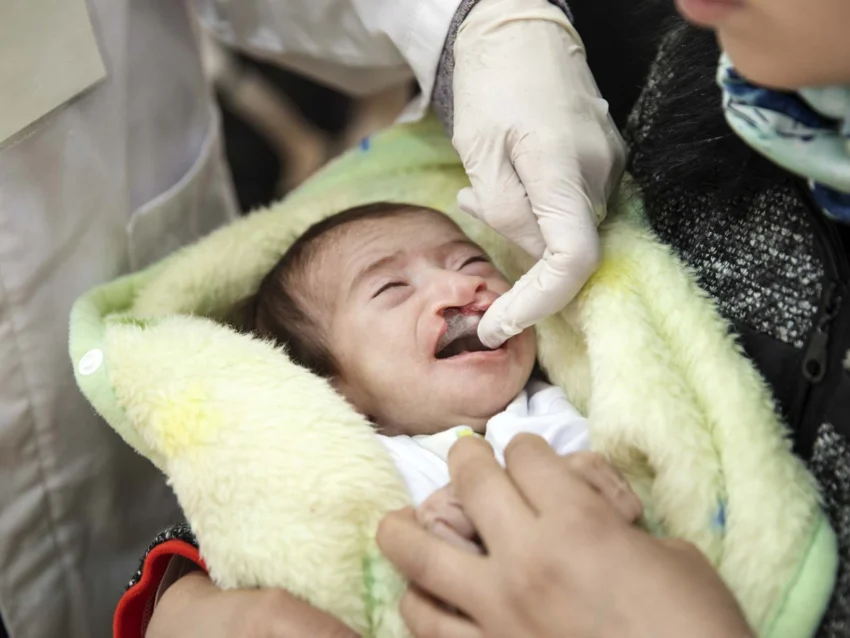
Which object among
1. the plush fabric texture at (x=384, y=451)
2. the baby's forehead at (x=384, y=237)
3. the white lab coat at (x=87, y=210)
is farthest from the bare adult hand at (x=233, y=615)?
the baby's forehead at (x=384, y=237)

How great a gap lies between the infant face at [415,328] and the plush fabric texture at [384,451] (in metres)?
0.08

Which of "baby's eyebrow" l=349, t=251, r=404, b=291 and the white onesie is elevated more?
"baby's eyebrow" l=349, t=251, r=404, b=291

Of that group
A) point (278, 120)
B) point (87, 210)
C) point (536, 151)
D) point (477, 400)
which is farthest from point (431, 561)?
point (278, 120)

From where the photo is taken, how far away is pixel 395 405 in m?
0.90

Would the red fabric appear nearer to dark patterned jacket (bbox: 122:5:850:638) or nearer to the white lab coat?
dark patterned jacket (bbox: 122:5:850:638)

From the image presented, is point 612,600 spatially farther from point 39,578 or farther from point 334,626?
point 39,578

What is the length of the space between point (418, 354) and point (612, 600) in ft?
1.29

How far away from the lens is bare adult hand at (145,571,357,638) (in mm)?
669

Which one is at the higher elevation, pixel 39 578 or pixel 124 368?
pixel 124 368

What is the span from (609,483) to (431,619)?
0.16 metres

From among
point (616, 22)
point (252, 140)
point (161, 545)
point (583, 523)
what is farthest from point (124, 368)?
point (252, 140)

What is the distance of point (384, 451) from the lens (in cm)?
78

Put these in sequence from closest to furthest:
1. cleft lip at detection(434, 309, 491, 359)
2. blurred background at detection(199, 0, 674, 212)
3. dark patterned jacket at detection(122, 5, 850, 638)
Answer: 1. dark patterned jacket at detection(122, 5, 850, 638)
2. cleft lip at detection(434, 309, 491, 359)
3. blurred background at detection(199, 0, 674, 212)

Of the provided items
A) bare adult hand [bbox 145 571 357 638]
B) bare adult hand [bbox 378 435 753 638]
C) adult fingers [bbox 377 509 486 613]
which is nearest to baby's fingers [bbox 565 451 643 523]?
bare adult hand [bbox 378 435 753 638]
